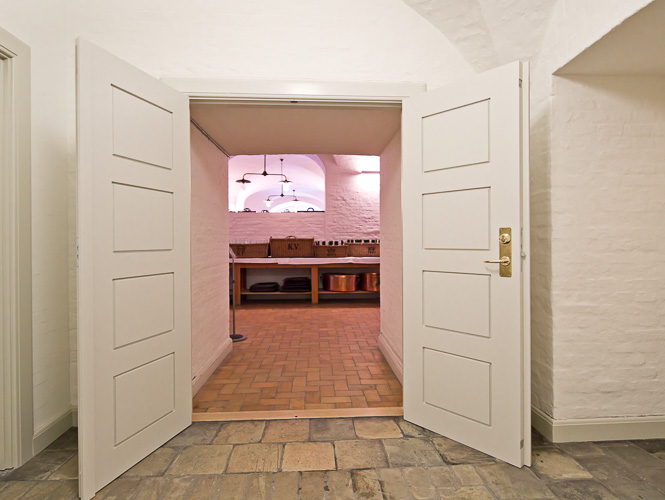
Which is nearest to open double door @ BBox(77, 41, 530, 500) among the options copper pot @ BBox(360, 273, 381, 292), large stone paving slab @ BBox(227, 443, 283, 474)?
large stone paving slab @ BBox(227, 443, 283, 474)

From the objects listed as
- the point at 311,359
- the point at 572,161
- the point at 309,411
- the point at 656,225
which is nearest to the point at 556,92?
the point at 572,161

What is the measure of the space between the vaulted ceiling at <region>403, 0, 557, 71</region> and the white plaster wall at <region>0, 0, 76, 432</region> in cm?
233

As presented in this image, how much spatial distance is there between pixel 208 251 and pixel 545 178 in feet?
9.22

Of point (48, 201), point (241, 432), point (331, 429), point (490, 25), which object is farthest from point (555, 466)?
point (48, 201)

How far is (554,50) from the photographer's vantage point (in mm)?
2016

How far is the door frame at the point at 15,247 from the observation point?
183cm

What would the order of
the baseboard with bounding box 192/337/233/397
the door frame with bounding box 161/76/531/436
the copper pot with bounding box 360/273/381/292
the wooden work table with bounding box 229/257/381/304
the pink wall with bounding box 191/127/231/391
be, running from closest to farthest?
the door frame with bounding box 161/76/531/436, the baseboard with bounding box 192/337/233/397, the pink wall with bounding box 191/127/231/391, the wooden work table with bounding box 229/257/381/304, the copper pot with bounding box 360/273/381/292

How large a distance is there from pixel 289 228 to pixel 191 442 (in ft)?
20.3

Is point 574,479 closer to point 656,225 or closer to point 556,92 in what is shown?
point 656,225

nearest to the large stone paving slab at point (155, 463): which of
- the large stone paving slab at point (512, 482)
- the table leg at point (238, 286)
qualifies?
the large stone paving slab at point (512, 482)

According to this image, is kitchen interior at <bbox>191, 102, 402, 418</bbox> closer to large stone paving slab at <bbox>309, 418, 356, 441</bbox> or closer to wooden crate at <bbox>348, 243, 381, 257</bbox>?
wooden crate at <bbox>348, 243, 381, 257</bbox>

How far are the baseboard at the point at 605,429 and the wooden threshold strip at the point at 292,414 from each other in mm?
945

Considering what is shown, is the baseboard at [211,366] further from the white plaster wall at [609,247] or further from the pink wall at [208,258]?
the white plaster wall at [609,247]

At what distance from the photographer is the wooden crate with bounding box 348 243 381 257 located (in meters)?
6.76
